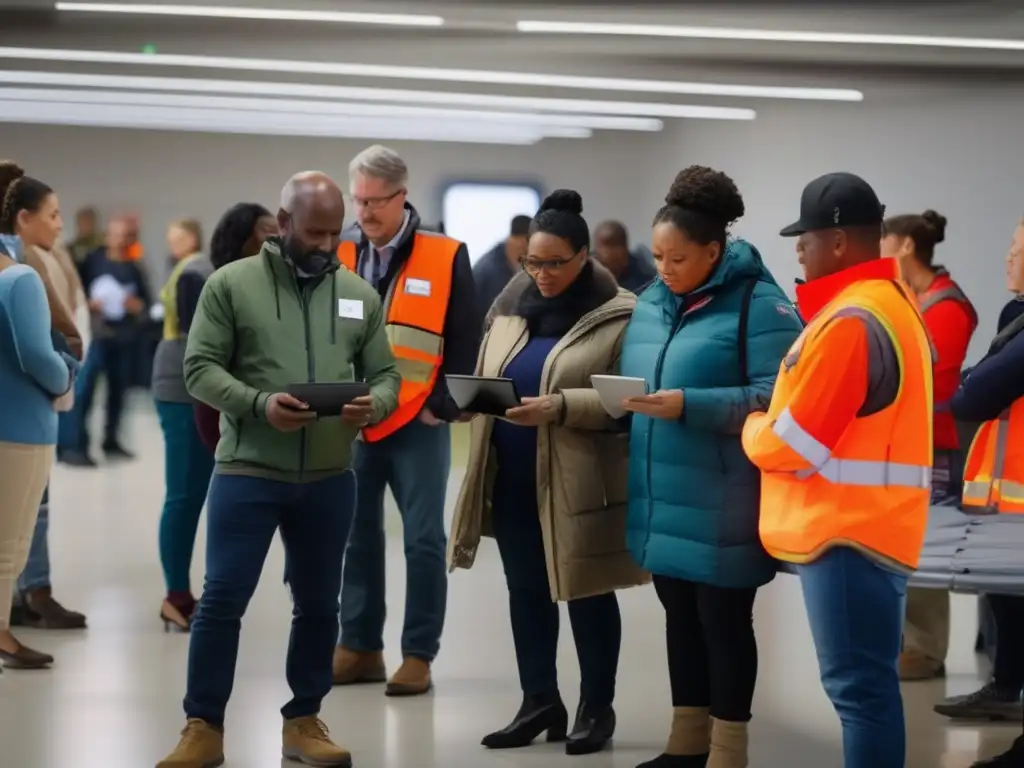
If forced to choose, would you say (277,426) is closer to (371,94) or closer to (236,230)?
(236,230)

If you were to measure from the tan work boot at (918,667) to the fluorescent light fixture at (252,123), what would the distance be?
7.65m

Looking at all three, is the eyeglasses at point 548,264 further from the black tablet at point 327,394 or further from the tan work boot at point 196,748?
the tan work boot at point 196,748

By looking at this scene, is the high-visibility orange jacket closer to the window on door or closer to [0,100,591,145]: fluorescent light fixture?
[0,100,591,145]: fluorescent light fixture

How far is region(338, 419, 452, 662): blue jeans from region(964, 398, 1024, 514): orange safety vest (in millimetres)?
1641

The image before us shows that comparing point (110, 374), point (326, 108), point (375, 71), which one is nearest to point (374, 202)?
point (375, 71)

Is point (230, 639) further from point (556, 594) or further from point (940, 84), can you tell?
point (940, 84)

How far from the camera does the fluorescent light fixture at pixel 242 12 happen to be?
9.66 metres

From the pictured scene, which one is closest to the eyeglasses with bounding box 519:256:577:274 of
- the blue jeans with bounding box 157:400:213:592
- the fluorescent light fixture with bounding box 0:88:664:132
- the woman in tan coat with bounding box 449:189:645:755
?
the woman in tan coat with bounding box 449:189:645:755

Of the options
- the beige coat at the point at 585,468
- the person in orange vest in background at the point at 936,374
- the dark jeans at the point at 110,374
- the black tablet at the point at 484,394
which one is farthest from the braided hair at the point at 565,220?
the dark jeans at the point at 110,374

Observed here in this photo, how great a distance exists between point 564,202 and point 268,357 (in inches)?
35.3

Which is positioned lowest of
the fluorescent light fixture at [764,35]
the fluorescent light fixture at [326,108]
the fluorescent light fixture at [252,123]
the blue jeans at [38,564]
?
the blue jeans at [38,564]

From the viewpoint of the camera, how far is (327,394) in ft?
10.7

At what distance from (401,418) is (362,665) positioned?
833 millimetres

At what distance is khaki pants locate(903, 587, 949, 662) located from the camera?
4676mm
